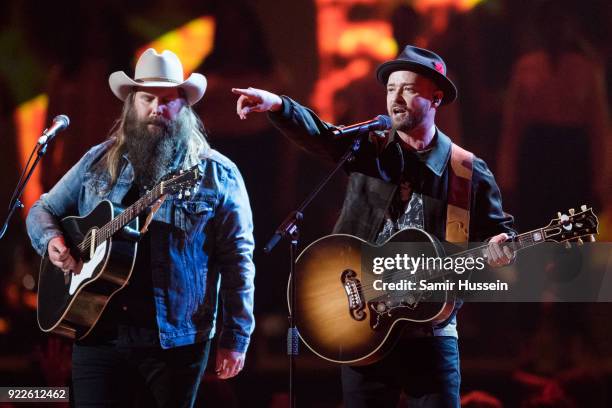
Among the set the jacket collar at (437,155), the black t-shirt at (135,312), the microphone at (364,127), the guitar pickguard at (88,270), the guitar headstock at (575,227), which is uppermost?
the microphone at (364,127)

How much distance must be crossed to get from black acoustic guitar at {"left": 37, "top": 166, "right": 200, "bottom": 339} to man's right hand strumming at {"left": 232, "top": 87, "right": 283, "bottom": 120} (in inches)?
15.5

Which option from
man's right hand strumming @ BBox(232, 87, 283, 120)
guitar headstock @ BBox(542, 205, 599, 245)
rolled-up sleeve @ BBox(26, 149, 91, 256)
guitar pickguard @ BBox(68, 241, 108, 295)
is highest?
man's right hand strumming @ BBox(232, 87, 283, 120)

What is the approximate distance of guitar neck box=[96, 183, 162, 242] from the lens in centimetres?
330

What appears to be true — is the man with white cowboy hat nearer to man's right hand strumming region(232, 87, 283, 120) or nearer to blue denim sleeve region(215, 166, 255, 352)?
blue denim sleeve region(215, 166, 255, 352)

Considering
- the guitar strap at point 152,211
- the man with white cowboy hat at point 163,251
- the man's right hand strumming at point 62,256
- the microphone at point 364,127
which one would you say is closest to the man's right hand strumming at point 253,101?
the microphone at point 364,127

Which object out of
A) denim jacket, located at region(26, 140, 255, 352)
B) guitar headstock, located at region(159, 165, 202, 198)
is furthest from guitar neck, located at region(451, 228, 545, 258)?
guitar headstock, located at region(159, 165, 202, 198)

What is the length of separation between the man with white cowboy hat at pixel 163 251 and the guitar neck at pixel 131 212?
0.07 metres

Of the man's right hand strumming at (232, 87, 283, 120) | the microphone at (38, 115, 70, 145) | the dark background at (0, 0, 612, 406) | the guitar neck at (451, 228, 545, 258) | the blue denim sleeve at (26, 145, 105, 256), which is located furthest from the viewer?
the dark background at (0, 0, 612, 406)

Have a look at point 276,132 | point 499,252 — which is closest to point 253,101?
point 499,252

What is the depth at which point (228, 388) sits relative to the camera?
4.32m

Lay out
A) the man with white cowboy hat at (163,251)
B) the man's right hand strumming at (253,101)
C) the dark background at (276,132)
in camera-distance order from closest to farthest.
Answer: the man's right hand strumming at (253,101), the man with white cowboy hat at (163,251), the dark background at (276,132)

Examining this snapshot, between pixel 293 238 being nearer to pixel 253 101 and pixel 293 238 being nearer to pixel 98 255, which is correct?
pixel 253 101

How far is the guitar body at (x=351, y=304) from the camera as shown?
3.19 meters

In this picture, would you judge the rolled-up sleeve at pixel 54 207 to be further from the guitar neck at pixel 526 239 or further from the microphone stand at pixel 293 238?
the guitar neck at pixel 526 239
